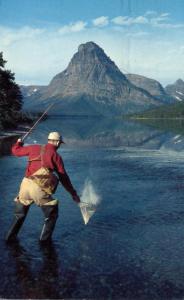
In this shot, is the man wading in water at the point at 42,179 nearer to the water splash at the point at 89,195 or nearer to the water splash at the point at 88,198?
the water splash at the point at 88,198

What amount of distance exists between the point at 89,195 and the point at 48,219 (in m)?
8.05

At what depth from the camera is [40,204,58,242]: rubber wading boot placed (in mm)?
10586

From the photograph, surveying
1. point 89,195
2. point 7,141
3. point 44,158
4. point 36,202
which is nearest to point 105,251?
point 36,202

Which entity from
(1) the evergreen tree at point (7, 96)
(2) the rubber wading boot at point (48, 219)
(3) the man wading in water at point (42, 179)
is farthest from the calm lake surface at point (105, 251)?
(1) the evergreen tree at point (7, 96)

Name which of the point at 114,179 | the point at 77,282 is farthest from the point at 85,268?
the point at 114,179

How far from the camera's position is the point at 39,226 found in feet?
41.6

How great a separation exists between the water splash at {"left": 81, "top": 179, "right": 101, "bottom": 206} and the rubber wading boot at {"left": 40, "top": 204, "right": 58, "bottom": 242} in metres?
5.23

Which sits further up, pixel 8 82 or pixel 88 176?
pixel 8 82

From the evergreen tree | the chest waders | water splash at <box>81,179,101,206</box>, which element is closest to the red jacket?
the chest waders

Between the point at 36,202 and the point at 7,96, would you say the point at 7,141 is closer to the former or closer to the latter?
the point at 7,96

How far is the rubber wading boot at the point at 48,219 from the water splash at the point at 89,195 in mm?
5229

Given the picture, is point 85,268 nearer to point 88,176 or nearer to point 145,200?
point 145,200

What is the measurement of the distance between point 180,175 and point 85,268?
648 inches

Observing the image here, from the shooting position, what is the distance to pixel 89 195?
1866 cm
